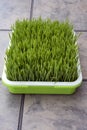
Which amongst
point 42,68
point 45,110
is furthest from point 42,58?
point 45,110

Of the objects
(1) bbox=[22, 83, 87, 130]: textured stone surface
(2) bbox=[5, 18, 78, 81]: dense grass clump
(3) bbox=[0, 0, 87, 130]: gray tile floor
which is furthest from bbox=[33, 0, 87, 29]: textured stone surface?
(1) bbox=[22, 83, 87, 130]: textured stone surface

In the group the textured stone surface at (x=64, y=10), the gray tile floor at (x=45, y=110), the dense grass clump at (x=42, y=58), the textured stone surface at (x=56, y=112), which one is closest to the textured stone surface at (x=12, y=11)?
the textured stone surface at (x=64, y=10)

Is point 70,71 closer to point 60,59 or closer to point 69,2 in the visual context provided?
point 60,59

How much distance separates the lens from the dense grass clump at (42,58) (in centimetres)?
90

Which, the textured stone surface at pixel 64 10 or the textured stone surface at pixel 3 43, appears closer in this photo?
the textured stone surface at pixel 3 43

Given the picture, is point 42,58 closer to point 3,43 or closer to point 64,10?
point 3,43

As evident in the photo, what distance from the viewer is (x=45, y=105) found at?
A: 92cm

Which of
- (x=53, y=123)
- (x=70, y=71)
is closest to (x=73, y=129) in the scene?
(x=53, y=123)

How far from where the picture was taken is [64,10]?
4.44 ft

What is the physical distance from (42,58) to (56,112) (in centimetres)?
18

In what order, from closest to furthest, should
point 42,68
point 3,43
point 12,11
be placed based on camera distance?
point 42,68 → point 3,43 → point 12,11

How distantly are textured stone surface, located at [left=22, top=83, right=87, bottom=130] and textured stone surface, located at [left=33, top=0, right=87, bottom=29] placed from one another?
16.9 inches

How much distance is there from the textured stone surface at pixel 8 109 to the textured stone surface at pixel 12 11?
1.33 feet

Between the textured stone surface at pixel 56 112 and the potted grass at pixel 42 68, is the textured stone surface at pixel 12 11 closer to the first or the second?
the potted grass at pixel 42 68
